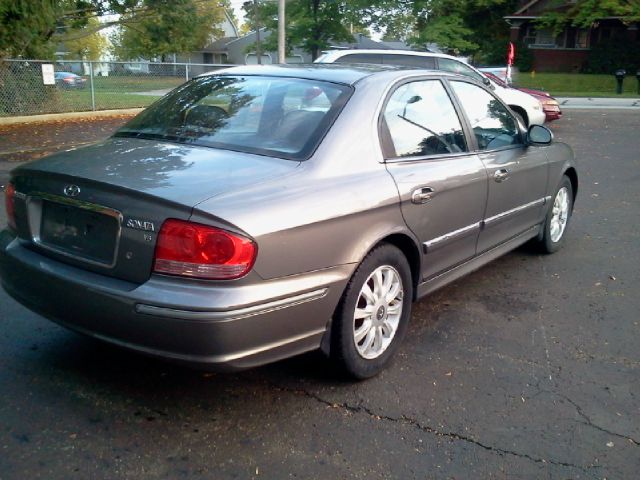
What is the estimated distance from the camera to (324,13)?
33250 millimetres

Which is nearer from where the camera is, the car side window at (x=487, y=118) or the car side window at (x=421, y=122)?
the car side window at (x=421, y=122)

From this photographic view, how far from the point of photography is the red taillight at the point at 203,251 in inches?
109

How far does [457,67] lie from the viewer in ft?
42.9

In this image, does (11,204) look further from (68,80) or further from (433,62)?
(68,80)

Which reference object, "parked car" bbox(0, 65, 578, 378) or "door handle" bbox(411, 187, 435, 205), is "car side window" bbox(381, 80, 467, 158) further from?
"door handle" bbox(411, 187, 435, 205)

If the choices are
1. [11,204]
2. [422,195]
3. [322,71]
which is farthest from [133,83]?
[422,195]

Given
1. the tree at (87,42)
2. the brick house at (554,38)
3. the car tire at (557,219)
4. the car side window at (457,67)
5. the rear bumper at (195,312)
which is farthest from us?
the brick house at (554,38)

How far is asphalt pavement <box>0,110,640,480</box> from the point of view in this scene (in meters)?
2.82

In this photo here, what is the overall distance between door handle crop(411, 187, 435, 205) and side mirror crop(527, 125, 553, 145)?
1644 mm

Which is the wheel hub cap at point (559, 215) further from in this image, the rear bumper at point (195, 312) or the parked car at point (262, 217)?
the rear bumper at point (195, 312)

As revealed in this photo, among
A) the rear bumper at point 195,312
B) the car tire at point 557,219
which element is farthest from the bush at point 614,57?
the rear bumper at point 195,312

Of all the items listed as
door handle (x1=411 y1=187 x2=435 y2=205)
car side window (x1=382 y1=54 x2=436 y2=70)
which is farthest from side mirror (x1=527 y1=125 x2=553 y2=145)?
car side window (x1=382 y1=54 x2=436 y2=70)

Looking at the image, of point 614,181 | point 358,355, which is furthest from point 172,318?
point 614,181

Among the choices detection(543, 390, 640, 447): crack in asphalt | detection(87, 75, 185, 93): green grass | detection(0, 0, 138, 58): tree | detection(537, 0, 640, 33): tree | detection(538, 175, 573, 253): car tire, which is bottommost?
detection(543, 390, 640, 447): crack in asphalt
